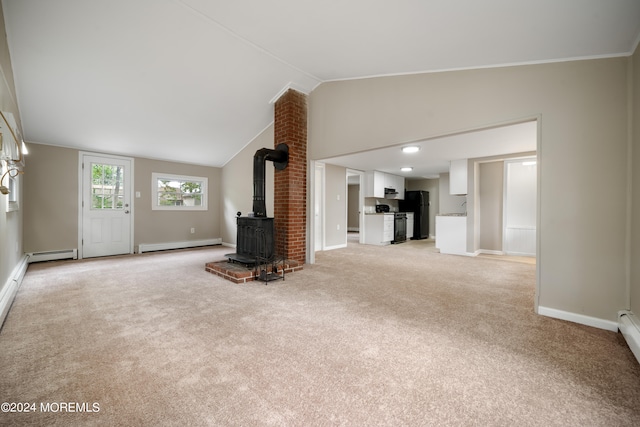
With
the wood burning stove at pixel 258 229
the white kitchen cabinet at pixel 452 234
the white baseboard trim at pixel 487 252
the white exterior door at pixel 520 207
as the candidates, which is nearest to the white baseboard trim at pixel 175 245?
the wood burning stove at pixel 258 229

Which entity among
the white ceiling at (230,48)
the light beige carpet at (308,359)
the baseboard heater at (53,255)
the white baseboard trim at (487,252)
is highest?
the white ceiling at (230,48)

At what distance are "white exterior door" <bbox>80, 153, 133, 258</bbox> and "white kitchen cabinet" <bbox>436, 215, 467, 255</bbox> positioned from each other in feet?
21.9

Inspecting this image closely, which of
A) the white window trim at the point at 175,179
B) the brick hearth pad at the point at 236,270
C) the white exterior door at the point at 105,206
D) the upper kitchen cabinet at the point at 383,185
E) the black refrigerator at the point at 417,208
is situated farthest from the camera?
the black refrigerator at the point at 417,208

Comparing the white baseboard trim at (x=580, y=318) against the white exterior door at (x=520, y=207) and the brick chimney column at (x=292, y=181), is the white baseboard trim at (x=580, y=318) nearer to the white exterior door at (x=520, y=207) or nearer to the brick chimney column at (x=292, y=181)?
the brick chimney column at (x=292, y=181)

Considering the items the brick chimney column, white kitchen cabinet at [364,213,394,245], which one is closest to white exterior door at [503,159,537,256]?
white kitchen cabinet at [364,213,394,245]

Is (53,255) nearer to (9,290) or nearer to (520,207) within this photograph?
(9,290)

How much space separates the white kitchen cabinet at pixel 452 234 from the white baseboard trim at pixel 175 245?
5415 mm

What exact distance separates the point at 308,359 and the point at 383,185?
6.44m

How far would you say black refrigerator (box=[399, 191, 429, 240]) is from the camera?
28.1 feet

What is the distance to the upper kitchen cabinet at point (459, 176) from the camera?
5.77 m

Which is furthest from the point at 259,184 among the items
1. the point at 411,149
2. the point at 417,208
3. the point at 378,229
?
the point at 417,208

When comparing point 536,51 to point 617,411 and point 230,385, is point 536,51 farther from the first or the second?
point 230,385

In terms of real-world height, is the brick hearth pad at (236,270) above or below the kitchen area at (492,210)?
below

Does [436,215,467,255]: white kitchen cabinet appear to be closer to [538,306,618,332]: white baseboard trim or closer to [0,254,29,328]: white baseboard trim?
[538,306,618,332]: white baseboard trim
